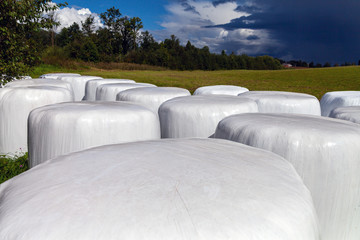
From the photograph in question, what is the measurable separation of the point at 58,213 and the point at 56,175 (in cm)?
26

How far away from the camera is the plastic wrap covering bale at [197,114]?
2654 mm

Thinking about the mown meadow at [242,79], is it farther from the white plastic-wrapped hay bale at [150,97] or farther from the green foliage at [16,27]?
the green foliage at [16,27]

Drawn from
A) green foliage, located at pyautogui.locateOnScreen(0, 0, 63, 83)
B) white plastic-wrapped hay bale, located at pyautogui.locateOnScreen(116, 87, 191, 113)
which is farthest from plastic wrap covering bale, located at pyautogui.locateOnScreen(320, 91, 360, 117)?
green foliage, located at pyautogui.locateOnScreen(0, 0, 63, 83)

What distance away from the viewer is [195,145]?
142 centimetres

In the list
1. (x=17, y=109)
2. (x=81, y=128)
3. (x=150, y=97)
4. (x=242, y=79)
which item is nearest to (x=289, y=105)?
(x=150, y=97)

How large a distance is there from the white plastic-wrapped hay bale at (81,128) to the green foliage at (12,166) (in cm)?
121

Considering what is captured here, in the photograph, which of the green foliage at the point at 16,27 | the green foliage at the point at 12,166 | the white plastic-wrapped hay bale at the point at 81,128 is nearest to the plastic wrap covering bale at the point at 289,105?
the white plastic-wrapped hay bale at the point at 81,128

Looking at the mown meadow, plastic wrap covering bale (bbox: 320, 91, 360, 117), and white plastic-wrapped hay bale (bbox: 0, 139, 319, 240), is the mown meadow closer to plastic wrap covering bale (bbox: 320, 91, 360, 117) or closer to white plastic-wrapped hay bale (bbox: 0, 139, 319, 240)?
white plastic-wrapped hay bale (bbox: 0, 139, 319, 240)

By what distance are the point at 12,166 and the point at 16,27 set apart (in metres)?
3.77

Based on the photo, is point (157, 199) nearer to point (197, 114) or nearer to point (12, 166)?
point (197, 114)

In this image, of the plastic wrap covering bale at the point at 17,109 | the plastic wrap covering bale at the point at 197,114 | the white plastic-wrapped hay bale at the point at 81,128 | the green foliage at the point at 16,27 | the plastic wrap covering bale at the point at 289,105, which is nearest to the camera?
the white plastic-wrapped hay bale at the point at 81,128

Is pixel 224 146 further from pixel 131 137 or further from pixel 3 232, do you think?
pixel 131 137

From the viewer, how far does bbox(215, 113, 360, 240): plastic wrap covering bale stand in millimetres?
1749

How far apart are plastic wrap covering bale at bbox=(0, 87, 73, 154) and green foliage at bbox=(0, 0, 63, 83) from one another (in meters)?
2.21
